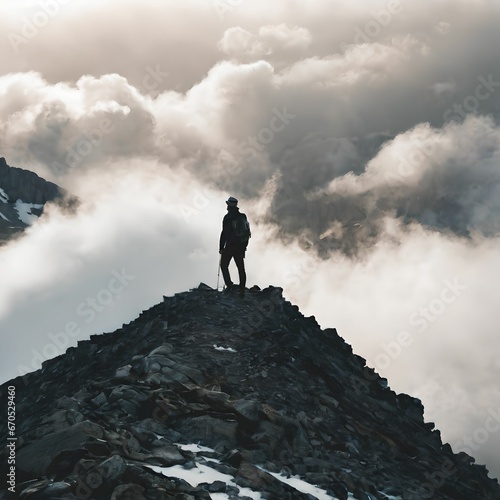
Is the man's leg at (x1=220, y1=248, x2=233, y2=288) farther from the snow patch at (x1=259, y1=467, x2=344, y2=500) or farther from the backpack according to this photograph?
the snow patch at (x1=259, y1=467, x2=344, y2=500)

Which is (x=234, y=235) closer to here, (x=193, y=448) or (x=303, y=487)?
(x=193, y=448)

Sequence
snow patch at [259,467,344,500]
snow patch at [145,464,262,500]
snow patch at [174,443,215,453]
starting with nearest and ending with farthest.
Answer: snow patch at [145,464,262,500], snow patch at [259,467,344,500], snow patch at [174,443,215,453]

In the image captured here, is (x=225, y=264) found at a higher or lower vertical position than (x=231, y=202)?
lower

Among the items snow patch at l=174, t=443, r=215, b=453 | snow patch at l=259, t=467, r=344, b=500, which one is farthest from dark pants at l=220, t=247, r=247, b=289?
snow patch at l=259, t=467, r=344, b=500

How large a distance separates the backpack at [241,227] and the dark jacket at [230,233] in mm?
135

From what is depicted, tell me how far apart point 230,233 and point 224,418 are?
12.9m

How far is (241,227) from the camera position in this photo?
1133 inches

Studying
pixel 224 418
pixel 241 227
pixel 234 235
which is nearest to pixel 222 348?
pixel 234 235

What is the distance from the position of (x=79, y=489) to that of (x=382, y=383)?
22.1 meters

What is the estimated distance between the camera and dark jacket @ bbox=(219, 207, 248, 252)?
28812mm

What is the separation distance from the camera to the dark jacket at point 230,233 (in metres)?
28.8

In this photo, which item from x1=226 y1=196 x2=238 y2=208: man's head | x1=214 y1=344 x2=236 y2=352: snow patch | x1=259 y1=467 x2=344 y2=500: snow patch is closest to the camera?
x1=259 y1=467 x2=344 y2=500: snow patch

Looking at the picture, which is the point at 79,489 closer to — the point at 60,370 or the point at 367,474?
the point at 367,474

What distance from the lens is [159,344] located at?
24406 mm
